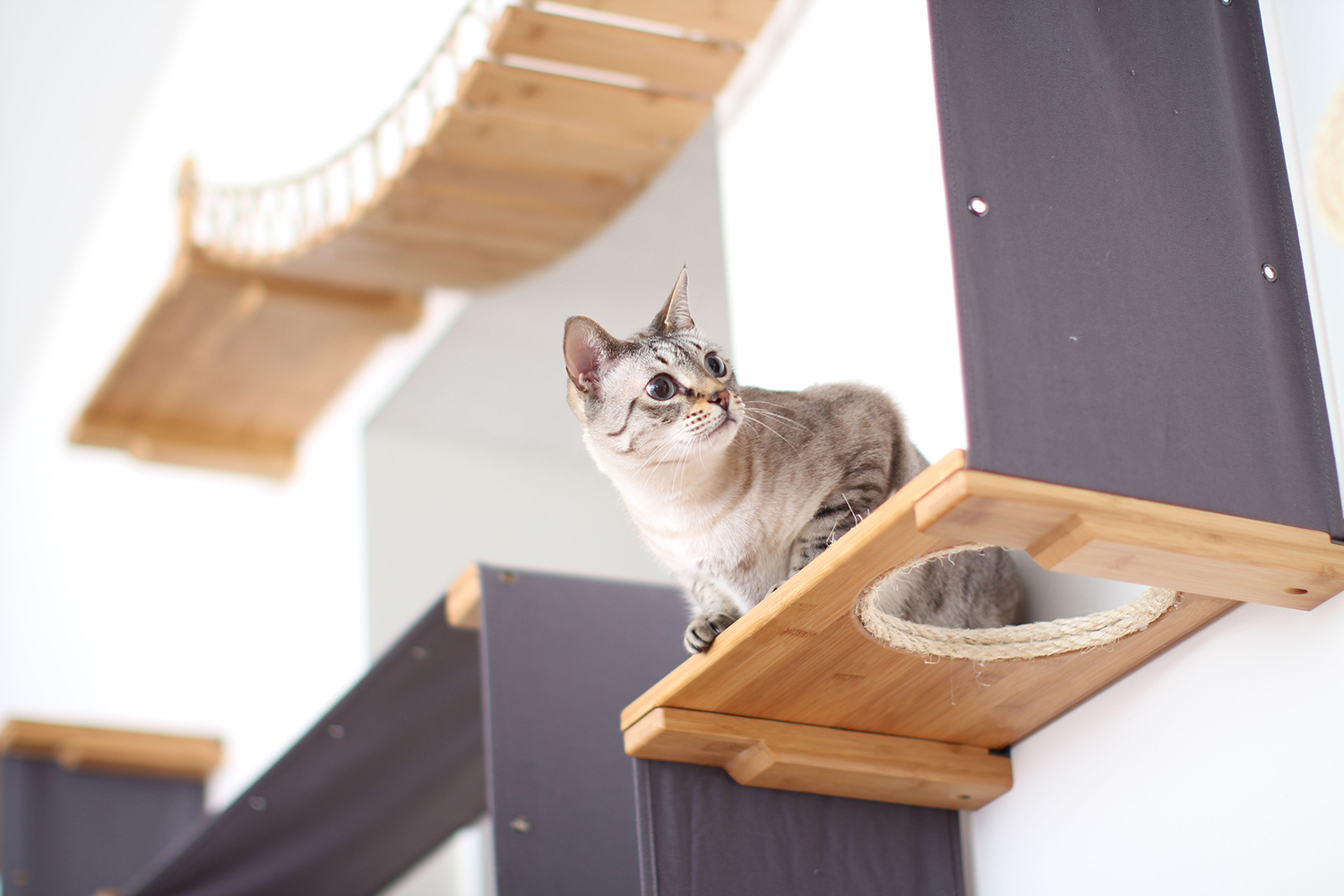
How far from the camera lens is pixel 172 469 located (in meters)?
4.00

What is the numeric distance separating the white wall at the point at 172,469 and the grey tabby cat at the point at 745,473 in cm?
142

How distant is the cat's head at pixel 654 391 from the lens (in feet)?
5.12

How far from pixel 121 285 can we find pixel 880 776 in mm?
3828

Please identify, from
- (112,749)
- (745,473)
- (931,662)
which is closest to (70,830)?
(112,749)

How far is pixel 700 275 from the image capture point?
3.15m

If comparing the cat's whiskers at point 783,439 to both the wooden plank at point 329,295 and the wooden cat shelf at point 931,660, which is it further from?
the wooden plank at point 329,295

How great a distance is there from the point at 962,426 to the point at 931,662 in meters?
0.36

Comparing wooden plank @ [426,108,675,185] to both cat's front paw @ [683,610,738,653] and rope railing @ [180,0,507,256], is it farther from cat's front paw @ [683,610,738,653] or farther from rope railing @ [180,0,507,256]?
cat's front paw @ [683,610,738,653]

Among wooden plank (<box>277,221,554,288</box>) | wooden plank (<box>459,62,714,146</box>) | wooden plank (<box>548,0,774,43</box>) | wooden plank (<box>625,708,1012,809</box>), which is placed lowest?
wooden plank (<box>625,708,1012,809</box>)

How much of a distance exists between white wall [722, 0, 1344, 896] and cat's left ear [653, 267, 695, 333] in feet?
0.83

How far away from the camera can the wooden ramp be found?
2207 millimetres

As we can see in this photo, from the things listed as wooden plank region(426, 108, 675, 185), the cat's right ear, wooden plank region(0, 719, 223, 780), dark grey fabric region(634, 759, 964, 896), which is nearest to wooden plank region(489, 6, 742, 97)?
wooden plank region(426, 108, 675, 185)

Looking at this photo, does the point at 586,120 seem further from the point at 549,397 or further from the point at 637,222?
the point at 549,397

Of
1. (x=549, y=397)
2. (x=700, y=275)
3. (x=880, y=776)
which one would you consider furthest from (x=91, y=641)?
(x=880, y=776)
